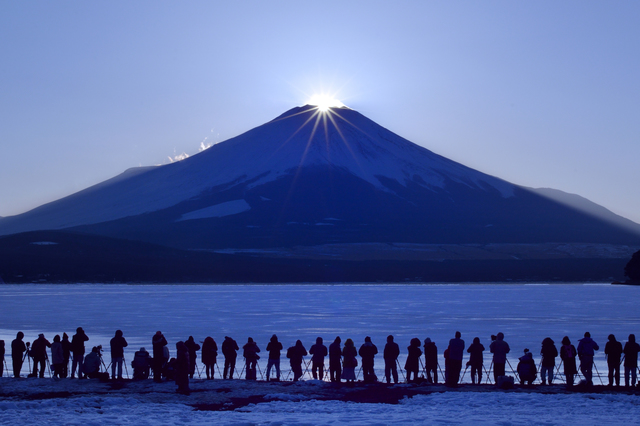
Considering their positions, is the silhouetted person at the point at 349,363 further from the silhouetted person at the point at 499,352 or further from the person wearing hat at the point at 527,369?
the person wearing hat at the point at 527,369

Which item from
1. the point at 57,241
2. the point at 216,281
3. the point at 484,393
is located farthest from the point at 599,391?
the point at 57,241

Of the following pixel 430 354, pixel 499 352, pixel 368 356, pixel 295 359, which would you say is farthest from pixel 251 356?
pixel 499 352

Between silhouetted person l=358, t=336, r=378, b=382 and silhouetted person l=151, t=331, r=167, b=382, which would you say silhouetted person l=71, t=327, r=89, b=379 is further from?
silhouetted person l=358, t=336, r=378, b=382

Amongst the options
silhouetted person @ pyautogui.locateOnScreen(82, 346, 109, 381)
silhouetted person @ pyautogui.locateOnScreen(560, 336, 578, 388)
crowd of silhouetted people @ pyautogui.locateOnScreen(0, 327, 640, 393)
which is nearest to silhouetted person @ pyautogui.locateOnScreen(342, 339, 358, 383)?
crowd of silhouetted people @ pyautogui.locateOnScreen(0, 327, 640, 393)

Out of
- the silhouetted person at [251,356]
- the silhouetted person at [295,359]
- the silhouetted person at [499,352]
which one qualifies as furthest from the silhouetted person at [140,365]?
the silhouetted person at [499,352]

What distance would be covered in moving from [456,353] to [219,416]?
7300mm

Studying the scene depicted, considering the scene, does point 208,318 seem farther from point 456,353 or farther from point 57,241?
point 57,241

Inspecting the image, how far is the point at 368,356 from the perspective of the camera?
73.4 ft

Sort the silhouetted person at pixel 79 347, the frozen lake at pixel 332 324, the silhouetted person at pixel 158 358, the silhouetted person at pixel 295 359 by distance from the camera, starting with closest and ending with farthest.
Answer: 1. the silhouetted person at pixel 158 358
2. the silhouetted person at pixel 295 359
3. the silhouetted person at pixel 79 347
4. the frozen lake at pixel 332 324

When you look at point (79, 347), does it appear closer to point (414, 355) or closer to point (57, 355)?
point (57, 355)

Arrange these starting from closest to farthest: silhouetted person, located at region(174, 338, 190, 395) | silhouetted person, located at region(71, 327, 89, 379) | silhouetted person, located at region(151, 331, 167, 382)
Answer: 1. silhouetted person, located at region(174, 338, 190, 395)
2. silhouetted person, located at region(151, 331, 167, 382)
3. silhouetted person, located at region(71, 327, 89, 379)

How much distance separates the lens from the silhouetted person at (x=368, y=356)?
22297 mm

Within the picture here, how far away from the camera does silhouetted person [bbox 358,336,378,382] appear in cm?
2230

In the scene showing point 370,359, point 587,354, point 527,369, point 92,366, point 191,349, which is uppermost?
point 191,349
